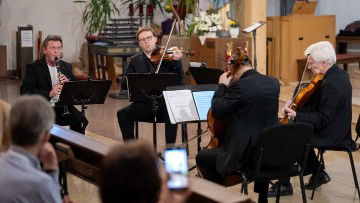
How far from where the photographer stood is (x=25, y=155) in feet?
8.70

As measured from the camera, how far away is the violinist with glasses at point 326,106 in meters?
5.29

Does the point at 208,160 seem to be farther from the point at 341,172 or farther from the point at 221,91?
the point at 341,172

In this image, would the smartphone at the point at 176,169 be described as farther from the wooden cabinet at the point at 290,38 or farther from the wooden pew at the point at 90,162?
the wooden cabinet at the point at 290,38

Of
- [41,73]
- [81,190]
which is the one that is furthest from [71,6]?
[81,190]

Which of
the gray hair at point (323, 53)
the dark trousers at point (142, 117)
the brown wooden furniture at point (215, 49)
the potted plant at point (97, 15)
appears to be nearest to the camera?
the gray hair at point (323, 53)

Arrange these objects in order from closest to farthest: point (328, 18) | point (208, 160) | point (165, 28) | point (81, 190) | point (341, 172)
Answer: point (208, 160), point (81, 190), point (341, 172), point (328, 18), point (165, 28)

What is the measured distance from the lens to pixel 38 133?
2648mm

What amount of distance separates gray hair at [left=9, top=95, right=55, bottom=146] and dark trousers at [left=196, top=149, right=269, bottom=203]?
239 cm

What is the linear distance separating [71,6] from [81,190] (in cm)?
757

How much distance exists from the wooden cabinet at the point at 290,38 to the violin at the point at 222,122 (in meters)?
6.02

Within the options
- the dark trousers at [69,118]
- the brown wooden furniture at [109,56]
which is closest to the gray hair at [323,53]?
the dark trousers at [69,118]

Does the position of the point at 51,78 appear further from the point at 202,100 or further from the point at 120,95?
the point at 120,95

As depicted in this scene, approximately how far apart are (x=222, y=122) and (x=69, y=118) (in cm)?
216

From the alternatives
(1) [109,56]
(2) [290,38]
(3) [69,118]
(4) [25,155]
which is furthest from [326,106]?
(1) [109,56]
